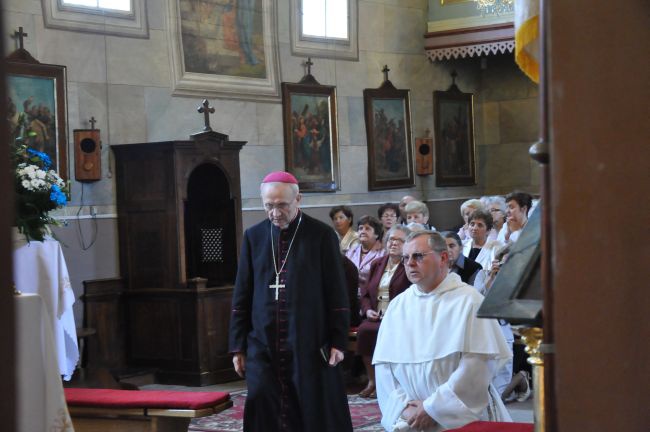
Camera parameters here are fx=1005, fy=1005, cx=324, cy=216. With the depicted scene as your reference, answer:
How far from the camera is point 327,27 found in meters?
15.4

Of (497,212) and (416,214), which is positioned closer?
(497,212)

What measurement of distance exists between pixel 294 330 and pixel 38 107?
668 cm

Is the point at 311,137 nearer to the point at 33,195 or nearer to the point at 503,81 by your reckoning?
the point at 503,81

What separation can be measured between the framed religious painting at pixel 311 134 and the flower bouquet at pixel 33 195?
6.71 metres

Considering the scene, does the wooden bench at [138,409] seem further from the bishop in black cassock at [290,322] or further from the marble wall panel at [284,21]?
the marble wall panel at [284,21]

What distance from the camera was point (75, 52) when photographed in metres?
11.9

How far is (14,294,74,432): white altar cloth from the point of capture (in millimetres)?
4059

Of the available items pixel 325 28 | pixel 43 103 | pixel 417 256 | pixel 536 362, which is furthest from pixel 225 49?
pixel 536 362

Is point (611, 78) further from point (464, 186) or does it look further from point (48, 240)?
point (464, 186)

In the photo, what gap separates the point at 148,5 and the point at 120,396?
7.58 meters

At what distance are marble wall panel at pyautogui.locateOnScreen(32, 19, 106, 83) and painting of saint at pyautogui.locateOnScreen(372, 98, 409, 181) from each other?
5115 millimetres

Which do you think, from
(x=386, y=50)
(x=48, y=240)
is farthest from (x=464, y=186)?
(x=48, y=240)

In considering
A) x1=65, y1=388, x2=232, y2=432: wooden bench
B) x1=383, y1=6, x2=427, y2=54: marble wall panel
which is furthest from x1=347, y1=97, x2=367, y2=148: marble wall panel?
x1=65, y1=388, x2=232, y2=432: wooden bench

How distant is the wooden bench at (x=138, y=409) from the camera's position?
5.98m
